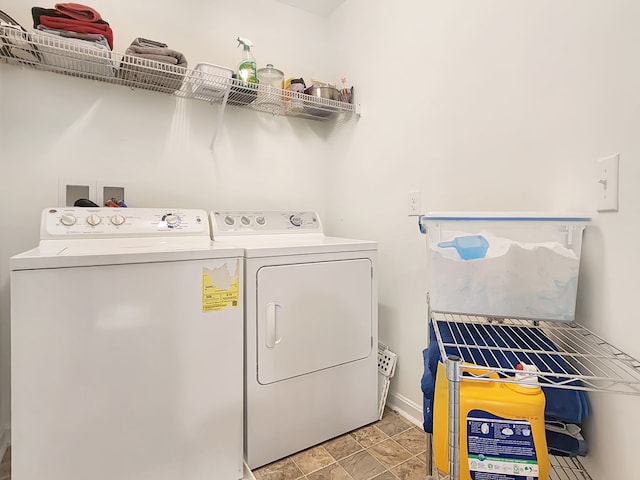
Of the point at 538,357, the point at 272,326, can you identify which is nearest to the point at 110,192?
the point at 272,326

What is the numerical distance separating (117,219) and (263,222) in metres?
0.72

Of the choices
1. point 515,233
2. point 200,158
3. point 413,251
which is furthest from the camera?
point 200,158

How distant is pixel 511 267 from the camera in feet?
3.23

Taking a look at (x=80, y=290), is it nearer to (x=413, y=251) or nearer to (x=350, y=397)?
(x=350, y=397)

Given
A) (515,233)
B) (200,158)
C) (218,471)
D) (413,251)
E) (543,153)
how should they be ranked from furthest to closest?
(200,158) < (413,251) < (218,471) < (543,153) < (515,233)

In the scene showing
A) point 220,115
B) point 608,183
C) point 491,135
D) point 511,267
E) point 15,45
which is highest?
point 15,45

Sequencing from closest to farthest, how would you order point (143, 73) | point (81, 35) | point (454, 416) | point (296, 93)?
point (454, 416) < point (81, 35) < point (143, 73) < point (296, 93)

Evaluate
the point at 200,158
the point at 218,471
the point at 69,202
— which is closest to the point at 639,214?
the point at 218,471

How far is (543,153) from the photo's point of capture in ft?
3.98

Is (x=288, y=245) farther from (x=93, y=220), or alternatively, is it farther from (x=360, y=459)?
(x=360, y=459)

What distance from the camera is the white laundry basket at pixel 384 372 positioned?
1845 millimetres

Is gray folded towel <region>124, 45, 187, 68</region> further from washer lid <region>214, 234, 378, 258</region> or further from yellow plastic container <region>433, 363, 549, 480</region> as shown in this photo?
yellow plastic container <region>433, 363, 549, 480</region>

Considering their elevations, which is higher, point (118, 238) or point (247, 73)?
point (247, 73)

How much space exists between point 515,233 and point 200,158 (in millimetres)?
1729
